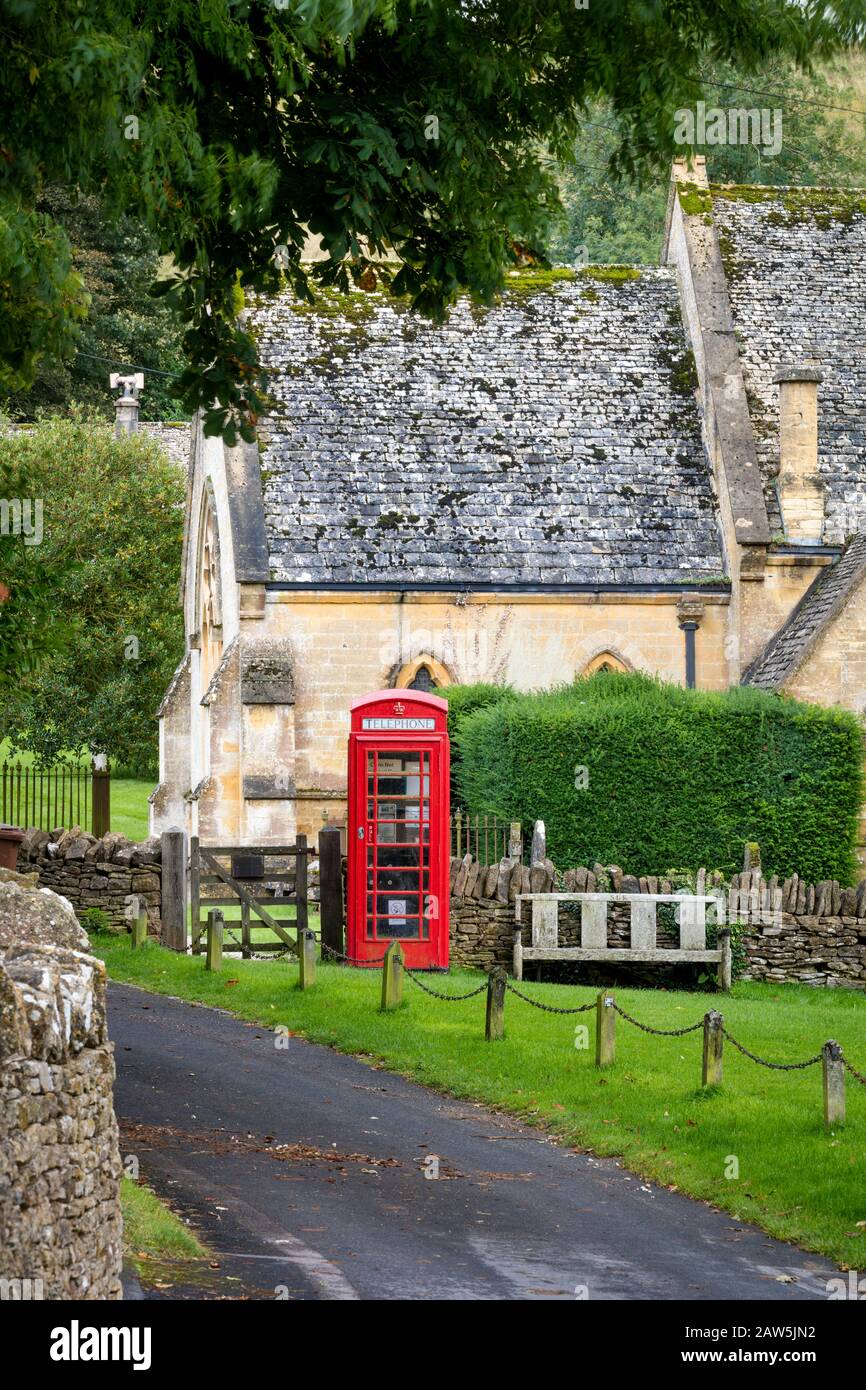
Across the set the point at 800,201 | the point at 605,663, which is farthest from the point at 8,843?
the point at 800,201

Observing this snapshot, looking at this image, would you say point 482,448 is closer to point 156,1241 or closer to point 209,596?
point 209,596

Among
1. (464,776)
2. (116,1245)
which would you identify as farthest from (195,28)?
(464,776)

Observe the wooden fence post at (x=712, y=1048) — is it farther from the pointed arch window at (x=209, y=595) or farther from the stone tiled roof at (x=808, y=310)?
the pointed arch window at (x=209, y=595)

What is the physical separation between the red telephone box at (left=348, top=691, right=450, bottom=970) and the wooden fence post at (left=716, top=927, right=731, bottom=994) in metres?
3.17

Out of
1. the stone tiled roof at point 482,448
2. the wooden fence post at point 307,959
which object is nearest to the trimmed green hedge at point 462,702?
the stone tiled roof at point 482,448

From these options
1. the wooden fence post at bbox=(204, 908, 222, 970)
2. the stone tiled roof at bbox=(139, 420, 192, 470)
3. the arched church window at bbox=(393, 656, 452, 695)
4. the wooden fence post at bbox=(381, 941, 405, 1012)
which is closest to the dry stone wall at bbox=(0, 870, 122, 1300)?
the wooden fence post at bbox=(381, 941, 405, 1012)

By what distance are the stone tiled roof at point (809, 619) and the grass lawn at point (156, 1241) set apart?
59.7 feet

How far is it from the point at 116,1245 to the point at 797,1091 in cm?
706

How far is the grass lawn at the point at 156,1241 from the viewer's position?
366 inches

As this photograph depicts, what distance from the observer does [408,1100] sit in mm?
14586

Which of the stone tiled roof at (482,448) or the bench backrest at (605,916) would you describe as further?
the stone tiled roof at (482,448)

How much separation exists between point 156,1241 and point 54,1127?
92.9 inches

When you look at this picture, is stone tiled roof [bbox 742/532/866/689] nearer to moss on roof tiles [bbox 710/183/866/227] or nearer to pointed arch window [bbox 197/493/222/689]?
moss on roof tiles [bbox 710/183/866/227]

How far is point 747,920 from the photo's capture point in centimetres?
2225
